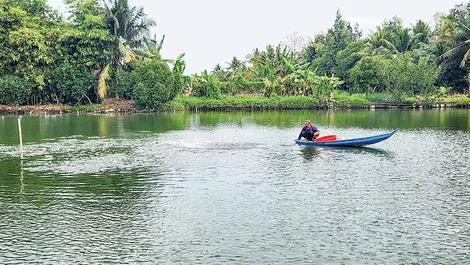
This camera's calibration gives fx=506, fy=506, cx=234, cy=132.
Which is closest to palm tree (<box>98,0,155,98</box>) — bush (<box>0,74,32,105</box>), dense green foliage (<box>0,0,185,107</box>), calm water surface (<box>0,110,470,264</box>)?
dense green foliage (<box>0,0,185,107</box>)

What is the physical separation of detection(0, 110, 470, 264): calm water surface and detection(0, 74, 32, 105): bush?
3415cm

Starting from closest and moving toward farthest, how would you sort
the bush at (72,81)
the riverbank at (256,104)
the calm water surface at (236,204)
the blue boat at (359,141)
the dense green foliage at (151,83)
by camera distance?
the calm water surface at (236,204)
the blue boat at (359,141)
the dense green foliage at (151,83)
the bush at (72,81)
the riverbank at (256,104)

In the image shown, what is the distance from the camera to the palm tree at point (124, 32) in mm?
61469

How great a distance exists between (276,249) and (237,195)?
5.08 meters

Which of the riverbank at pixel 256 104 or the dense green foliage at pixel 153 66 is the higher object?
the dense green foliage at pixel 153 66

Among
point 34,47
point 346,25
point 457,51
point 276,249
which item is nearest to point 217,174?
point 276,249

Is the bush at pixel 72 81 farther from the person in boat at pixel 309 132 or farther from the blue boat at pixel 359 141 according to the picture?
the blue boat at pixel 359 141

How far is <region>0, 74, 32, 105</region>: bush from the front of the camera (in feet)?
193

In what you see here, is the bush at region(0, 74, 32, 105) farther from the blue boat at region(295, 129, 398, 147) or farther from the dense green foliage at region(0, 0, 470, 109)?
the blue boat at region(295, 129, 398, 147)

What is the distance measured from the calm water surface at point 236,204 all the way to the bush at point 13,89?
3415 cm

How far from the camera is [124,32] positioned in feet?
206

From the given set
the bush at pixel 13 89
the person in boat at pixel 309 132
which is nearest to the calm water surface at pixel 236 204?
the person in boat at pixel 309 132

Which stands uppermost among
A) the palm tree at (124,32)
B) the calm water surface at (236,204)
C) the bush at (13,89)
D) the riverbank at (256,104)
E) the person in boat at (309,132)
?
the palm tree at (124,32)

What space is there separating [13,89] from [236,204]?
51.6m
